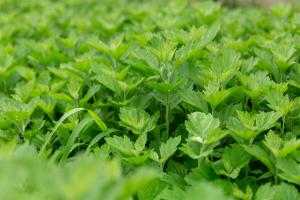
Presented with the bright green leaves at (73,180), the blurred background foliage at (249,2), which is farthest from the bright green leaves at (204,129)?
the blurred background foliage at (249,2)

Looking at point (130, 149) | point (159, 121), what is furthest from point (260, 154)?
point (159, 121)

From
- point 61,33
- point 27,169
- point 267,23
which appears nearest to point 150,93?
point 27,169

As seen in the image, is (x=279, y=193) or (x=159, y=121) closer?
(x=279, y=193)

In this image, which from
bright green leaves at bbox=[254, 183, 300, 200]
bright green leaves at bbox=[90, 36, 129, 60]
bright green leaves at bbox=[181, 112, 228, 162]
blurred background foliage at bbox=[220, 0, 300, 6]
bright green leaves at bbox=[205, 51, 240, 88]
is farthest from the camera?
blurred background foliage at bbox=[220, 0, 300, 6]

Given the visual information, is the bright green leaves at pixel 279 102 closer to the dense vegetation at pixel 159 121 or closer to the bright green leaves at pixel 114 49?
the dense vegetation at pixel 159 121

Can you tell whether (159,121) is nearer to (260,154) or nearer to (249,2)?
(260,154)

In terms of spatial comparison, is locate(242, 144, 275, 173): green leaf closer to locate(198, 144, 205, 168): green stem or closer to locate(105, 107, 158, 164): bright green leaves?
locate(198, 144, 205, 168): green stem

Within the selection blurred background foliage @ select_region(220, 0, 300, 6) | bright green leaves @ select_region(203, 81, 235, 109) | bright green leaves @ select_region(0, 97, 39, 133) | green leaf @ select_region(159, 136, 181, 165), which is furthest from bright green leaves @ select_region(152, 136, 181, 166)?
blurred background foliage @ select_region(220, 0, 300, 6)
